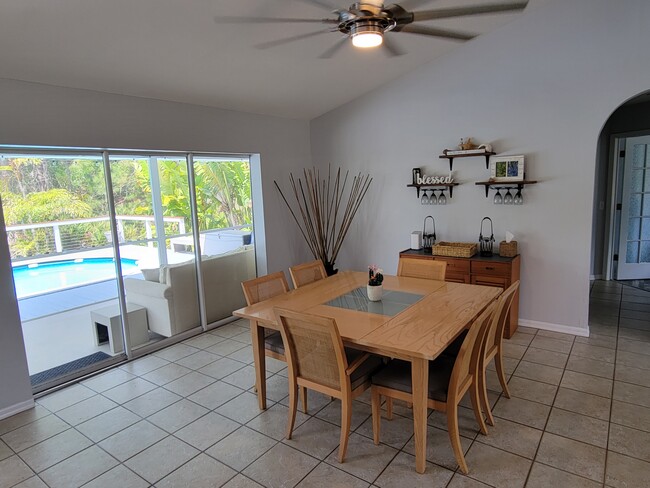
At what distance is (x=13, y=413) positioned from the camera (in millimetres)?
2986

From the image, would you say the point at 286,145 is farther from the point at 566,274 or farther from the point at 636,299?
the point at 636,299

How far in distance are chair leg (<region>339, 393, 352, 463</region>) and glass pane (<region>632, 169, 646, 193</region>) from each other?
17.9 feet

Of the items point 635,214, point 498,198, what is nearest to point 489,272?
point 498,198

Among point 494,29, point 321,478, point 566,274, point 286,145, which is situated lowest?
point 321,478

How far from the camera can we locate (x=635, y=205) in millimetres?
5555

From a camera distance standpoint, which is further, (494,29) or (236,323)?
(236,323)

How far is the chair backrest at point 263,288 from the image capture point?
118 inches

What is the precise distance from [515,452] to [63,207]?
376 centimetres

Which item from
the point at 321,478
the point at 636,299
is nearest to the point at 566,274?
the point at 636,299

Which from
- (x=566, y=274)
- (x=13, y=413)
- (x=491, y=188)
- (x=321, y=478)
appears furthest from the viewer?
(x=491, y=188)

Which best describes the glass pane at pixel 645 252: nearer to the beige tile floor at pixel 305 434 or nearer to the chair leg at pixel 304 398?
the beige tile floor at pixel 305 434

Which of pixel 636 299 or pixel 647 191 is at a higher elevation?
pixel 647 191

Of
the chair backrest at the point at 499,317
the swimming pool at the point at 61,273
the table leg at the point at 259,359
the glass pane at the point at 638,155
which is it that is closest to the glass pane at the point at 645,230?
the glass pane at the point at 638,155

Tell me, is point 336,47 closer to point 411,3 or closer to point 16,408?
point 411,3
